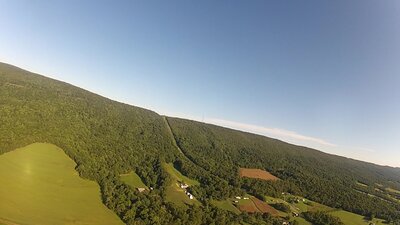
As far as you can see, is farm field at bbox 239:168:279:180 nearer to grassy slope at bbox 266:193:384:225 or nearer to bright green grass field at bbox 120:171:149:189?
A: grassy slope at bbox 266:193:384:225

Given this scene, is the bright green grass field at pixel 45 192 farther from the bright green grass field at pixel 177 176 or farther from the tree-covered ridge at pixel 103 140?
the bright green grass field at pixel 177 176

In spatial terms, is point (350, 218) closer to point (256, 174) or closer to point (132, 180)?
point (256, 174)

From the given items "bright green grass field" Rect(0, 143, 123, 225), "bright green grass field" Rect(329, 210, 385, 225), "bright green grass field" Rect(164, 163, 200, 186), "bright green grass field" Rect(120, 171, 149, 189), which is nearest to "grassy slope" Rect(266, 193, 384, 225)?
"bright green grass field" Rect(329, 210, 385, 225)

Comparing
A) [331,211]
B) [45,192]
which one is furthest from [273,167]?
[45,192]

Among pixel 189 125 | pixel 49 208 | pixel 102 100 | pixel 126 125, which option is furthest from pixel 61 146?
pixel 189 125

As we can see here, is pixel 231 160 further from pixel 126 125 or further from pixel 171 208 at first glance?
pixel 171 208

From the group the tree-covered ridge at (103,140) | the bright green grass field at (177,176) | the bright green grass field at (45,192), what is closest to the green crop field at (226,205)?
the tree-covered ridge at (103,140)
